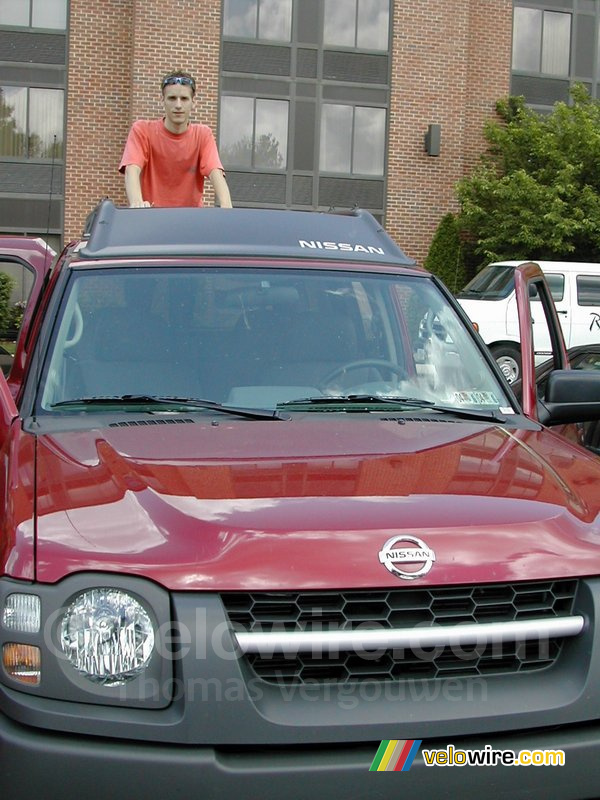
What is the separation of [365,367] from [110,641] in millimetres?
1723

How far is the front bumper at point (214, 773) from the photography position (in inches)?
85.4

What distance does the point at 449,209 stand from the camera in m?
26.4

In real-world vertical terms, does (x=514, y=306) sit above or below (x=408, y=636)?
above

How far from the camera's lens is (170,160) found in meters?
5.73

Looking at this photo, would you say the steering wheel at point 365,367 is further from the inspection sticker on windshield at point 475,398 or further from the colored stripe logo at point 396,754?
the colored stripe logo at point 396,754

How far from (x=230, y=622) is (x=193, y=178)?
12.9 ft

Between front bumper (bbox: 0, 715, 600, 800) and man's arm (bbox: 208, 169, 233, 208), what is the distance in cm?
366

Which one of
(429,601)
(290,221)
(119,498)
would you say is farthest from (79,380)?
(429,601)

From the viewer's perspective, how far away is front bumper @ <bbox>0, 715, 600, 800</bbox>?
7.12 feet

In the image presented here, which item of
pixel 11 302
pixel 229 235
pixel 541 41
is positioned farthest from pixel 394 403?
pixel 541 41

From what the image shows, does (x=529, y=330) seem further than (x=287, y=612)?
Yes

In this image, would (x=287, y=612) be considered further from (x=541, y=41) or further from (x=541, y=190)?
(x=541, y=41)

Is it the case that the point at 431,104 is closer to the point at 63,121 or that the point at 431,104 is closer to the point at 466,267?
the point at 466,267

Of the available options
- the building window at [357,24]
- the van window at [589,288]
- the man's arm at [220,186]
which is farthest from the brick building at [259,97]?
the man's arm at [220,186]
